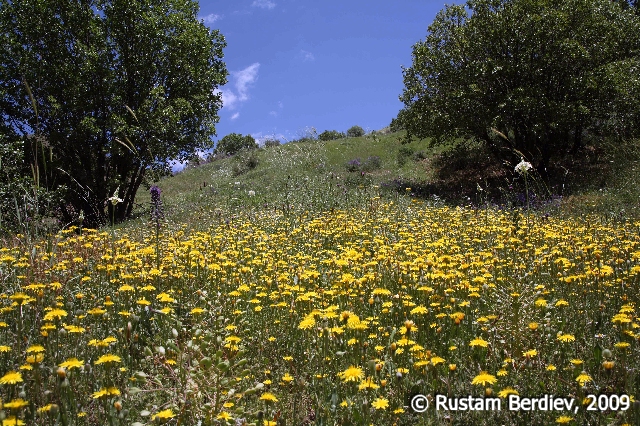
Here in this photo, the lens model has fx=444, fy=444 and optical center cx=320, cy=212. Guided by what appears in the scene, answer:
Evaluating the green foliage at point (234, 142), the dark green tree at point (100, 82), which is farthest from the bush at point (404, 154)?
the green foliage at point (234, 142)

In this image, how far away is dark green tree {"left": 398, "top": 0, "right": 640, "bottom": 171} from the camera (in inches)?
566

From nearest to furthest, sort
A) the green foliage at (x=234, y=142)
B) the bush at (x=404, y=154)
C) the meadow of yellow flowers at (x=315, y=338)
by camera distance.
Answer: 1. the meadow of yellow flowers at (x=315, y=338)
2. the bush at (x=404, y=154)
3. the green foliage at (x=234, y=142)

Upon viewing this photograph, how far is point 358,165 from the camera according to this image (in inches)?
826

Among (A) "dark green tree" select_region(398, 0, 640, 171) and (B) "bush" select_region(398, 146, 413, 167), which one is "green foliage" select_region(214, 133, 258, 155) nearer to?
(B) "bush" select_region(398, 146, 413, 167)

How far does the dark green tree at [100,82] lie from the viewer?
47.0 feet

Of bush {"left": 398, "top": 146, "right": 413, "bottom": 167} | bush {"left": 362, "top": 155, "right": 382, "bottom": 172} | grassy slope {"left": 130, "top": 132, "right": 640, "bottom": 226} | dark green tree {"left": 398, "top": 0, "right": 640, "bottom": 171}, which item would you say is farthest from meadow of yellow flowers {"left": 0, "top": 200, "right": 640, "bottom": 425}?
bush {"left": 398, "top": 146, "right": 413, "bottom": 167}

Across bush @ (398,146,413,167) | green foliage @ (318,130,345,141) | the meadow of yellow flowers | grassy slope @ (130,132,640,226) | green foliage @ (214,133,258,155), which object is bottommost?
the meadow of yellow flowers

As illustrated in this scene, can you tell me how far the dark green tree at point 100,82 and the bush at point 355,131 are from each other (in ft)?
81.4

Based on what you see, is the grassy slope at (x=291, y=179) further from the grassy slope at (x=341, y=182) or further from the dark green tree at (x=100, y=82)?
the dark green tree at (x=100, y=82)

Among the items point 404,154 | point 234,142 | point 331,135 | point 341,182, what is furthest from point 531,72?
point 234,142

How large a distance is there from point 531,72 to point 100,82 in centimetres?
1455

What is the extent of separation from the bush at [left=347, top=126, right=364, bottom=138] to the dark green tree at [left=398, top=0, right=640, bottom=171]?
23613mm

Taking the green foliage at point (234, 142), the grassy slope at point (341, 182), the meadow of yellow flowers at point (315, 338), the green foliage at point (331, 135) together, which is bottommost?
the meadow of yellow flowers at point (315, 338)

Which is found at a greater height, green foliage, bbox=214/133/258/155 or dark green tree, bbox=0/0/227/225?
green foliage, bbox=214/133/258/155
